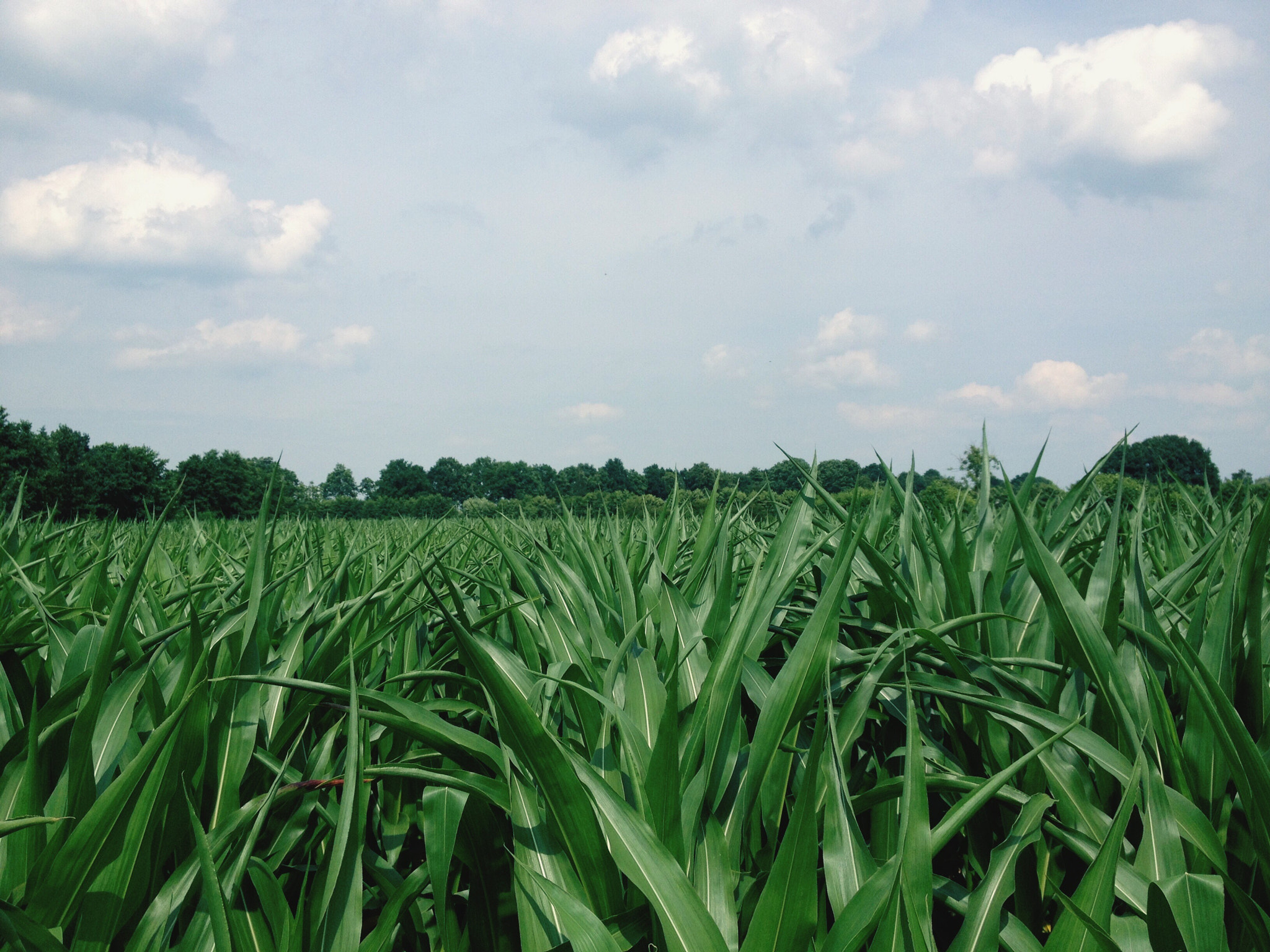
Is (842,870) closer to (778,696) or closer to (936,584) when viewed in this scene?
(778,696)

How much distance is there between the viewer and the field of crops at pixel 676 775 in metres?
0.79

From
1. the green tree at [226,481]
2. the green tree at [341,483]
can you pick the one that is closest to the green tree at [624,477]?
the green tree at [226,481]

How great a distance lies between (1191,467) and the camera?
43.7m

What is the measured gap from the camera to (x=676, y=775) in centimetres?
87

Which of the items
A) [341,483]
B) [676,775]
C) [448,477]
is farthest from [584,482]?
[341,483]

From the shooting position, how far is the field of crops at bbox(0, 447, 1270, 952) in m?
0.79

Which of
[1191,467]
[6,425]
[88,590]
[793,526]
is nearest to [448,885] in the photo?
[793,526]

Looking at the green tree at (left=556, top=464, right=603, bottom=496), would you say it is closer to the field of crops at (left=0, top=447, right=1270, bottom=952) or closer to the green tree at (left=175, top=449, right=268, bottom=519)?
the field of crops at (left=0, top=447, right=1270, bottom=952)

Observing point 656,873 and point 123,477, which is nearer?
point 656,873

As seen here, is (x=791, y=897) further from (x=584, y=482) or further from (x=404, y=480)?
(x=404, y=480)

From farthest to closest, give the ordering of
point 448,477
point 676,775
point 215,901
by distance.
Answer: point 448,477 → point 676,775 → point 215,901

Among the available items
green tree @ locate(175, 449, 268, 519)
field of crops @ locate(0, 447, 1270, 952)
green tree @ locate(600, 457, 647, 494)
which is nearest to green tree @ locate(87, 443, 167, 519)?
green tree @ locate(175, 449, 268, 519)

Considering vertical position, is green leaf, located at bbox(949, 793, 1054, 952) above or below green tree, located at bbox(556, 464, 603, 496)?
below

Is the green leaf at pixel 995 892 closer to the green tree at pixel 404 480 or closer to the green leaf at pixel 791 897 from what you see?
the green leaf at pixel 791 897
